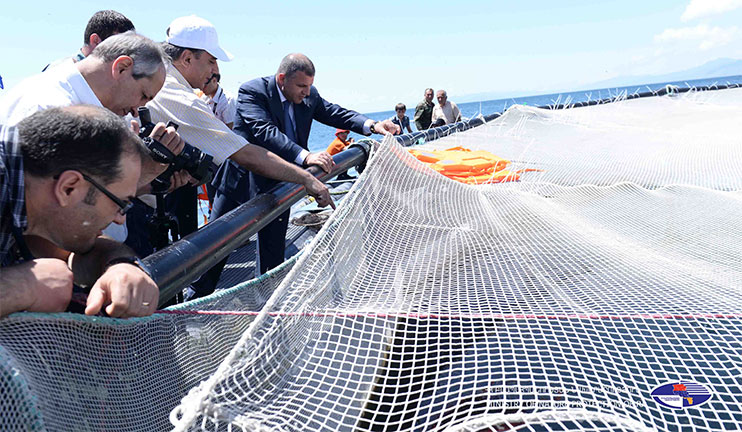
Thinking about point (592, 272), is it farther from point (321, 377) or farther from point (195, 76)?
point (195, 76)

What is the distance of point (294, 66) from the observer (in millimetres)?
3211

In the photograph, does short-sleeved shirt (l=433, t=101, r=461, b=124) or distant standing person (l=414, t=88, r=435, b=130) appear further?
distant standing person (l=414, t=88, r=435, b=130)

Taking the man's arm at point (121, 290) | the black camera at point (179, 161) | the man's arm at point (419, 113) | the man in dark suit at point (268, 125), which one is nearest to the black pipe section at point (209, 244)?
the man's arm at point (121, 290)

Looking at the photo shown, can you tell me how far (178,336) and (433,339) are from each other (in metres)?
0.56

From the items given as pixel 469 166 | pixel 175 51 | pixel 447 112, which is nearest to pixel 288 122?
pixel 175 51

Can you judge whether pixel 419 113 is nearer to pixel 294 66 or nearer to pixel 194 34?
pixel 294 66

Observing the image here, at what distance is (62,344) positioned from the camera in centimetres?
90

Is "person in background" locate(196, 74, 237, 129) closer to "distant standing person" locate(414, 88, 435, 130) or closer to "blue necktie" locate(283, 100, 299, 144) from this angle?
"blue necktie" locate(283, 100, 299, 144)

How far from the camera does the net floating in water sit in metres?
3.50

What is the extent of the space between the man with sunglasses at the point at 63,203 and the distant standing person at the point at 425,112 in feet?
33.1

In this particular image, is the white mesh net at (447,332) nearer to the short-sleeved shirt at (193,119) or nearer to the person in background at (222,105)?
the short-sleeved shirt at (193,119)

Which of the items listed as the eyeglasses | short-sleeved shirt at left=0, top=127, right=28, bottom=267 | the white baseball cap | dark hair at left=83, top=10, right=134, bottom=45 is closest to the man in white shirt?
the white baseball cap

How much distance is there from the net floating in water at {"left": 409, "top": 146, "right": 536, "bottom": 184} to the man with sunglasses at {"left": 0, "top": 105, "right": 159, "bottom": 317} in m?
2.51

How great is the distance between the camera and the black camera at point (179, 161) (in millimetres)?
1648
